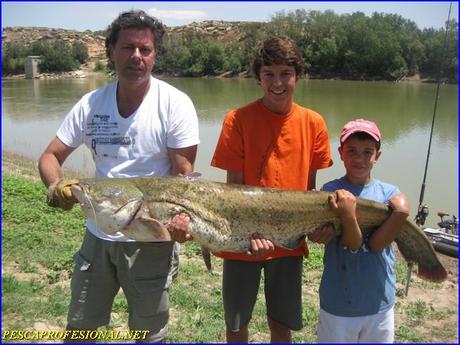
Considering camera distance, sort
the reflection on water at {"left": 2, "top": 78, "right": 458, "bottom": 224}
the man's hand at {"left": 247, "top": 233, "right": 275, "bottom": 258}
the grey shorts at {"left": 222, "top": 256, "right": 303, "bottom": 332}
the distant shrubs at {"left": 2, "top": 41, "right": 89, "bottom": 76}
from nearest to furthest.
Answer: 1. the man's hand at {"left": 247, "top": 233, "right": 275, "bottom": 258}
2. the grey shorts at {"left": 222, "top": 256, "right": 303, "bottom": 332}
3. the reflection on water at {"left": 2, "top": 78, "right": 458, "bottom": 224}
4. the distant shrubs at {"left": 2, "top": 41, "right": 89, "bottom": 76}

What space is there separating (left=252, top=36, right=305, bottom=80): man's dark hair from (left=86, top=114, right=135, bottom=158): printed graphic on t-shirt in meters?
1.03

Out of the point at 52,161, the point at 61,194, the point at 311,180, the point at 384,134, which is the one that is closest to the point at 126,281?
the point at 61,194

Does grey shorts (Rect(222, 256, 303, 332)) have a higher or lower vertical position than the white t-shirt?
lower

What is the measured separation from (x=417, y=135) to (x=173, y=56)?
222ft

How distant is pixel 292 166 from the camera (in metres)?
3.13

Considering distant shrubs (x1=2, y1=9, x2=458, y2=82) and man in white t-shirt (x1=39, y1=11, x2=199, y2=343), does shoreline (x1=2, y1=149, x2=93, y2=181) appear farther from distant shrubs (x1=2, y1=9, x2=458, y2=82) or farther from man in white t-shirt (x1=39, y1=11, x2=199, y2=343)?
distant shrubs (x1=2, y1=9, x2=458, y2=82)

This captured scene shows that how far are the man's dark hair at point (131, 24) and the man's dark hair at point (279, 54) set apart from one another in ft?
2.39

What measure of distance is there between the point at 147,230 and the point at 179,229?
7.9 inches

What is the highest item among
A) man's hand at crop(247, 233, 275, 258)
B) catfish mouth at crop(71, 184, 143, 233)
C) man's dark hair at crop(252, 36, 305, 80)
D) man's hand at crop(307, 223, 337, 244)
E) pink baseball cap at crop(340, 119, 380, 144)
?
man's dark hair at crop(252, 36, 305, 80)

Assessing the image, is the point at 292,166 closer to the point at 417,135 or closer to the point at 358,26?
the point at 417,135

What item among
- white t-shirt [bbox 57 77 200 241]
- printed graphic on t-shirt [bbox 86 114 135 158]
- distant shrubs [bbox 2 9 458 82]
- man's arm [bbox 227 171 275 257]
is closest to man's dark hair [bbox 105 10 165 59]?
white t-shirt [bbox 57 77 200 241]

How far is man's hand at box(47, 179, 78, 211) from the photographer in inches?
110

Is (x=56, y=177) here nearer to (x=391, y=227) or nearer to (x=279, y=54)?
(x=279, y=54)

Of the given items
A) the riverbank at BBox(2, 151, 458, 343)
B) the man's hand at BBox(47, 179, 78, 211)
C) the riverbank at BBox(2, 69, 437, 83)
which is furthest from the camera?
the riverbank at BBox(2, 69, 437, 83)
